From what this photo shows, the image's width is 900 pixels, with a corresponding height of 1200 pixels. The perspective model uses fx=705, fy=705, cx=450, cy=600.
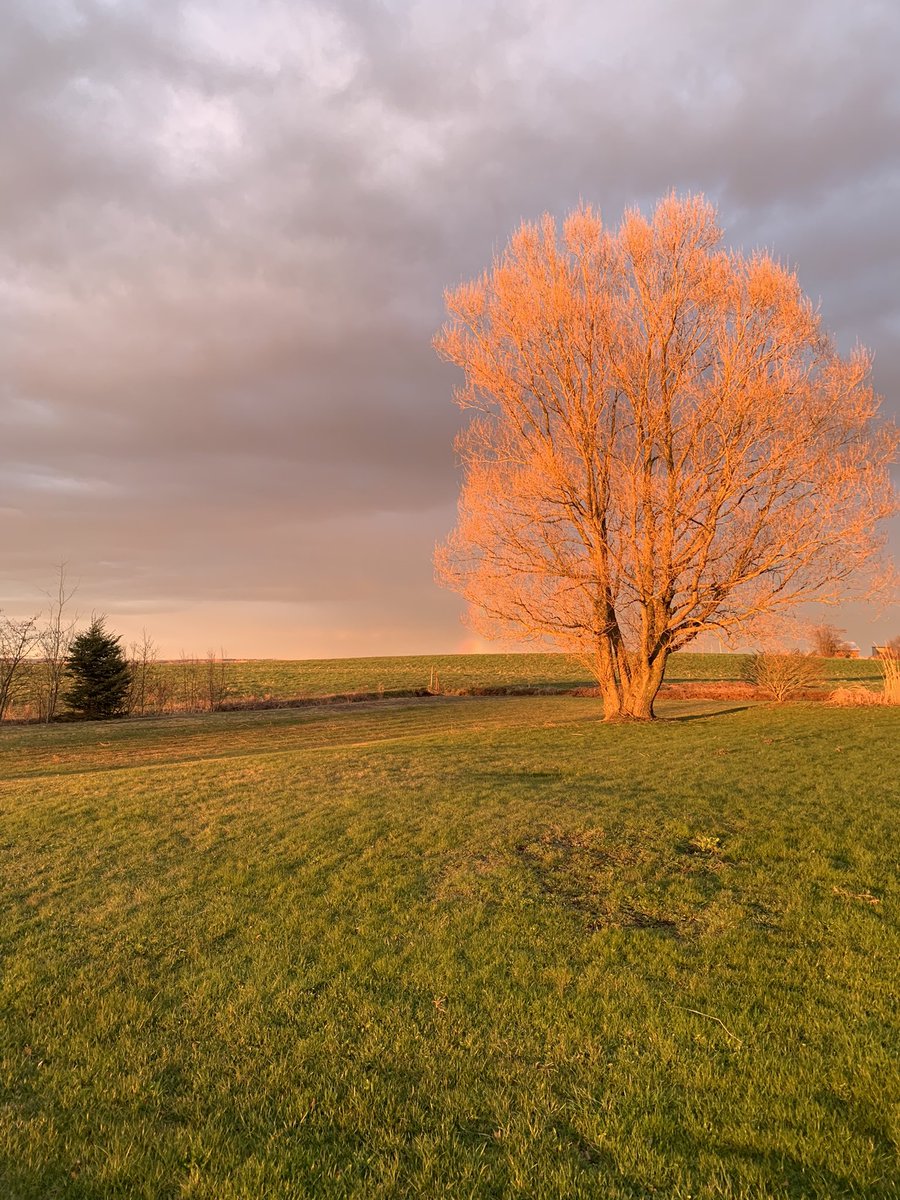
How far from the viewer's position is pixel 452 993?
559 cm

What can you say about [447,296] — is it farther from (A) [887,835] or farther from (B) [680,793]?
(A) [887,835]

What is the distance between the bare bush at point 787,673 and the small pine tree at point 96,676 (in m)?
32.5

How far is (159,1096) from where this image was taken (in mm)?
4520

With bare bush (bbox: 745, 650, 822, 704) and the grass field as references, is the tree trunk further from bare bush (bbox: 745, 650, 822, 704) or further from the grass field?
bare bush (bbox: 745, 650, 822, 704)

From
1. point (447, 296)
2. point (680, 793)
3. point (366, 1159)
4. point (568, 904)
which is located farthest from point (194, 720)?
point (366, 1159)

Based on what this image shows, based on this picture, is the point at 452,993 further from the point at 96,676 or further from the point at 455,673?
the point at 455,673

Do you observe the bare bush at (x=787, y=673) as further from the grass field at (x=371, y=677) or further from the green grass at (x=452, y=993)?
the green grass at (x=452, y=993)

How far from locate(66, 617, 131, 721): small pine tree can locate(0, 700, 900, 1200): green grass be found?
2748 cm

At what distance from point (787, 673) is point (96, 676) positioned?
3456cm

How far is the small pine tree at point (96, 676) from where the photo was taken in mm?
36594

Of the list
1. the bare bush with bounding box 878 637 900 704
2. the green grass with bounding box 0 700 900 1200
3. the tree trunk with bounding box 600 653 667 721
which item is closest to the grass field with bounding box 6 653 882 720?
the bare bush with bounding box 878 637 900 704

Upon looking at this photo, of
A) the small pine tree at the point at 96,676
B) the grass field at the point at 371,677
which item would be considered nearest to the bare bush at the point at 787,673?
the grass field at the point at 371,677

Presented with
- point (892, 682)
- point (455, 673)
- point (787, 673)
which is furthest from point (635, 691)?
point (455, 673)

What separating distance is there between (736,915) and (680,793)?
16.0ft
